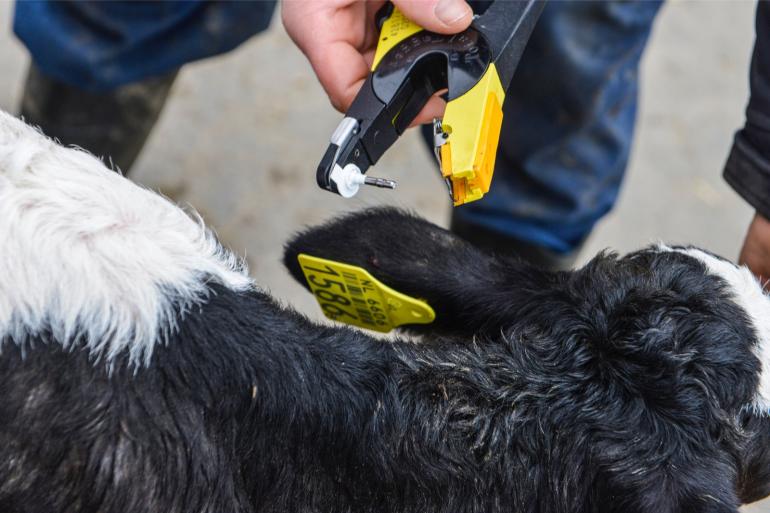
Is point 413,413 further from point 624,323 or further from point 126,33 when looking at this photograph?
point 126,33

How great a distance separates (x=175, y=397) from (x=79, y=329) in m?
0.14

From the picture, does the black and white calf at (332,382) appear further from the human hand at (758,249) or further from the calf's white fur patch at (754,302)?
the human hand at (758,249)

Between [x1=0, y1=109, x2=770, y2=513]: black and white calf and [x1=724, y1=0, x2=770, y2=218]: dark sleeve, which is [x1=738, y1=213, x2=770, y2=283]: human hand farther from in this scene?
[x1=0, y1=109, x2=770, y2=513]: black and white calf

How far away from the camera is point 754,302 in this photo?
4.94 feet

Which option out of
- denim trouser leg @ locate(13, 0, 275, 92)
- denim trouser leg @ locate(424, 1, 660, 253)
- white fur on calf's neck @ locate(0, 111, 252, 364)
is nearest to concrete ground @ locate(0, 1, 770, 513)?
denim trouser leg @ locate(424, 1, 660, 253)

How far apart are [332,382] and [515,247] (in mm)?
1436

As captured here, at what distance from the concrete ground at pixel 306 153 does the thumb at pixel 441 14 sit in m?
1.43

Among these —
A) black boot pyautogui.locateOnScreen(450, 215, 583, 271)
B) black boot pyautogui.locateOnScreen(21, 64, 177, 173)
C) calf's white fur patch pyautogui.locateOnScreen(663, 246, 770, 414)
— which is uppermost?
calf's white fur patch pyautogui.locateOnScreen(663, 246, 770, 414)

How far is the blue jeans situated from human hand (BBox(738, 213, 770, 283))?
0.63 meters

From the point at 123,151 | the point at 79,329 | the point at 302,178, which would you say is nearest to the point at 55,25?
the point at 123,151

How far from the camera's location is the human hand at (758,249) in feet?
6.14

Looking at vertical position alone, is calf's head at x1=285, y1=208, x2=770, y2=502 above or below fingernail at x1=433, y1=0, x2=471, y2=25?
below

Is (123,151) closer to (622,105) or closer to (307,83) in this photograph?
(307,83)

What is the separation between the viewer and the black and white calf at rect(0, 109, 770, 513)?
3.95 feet
